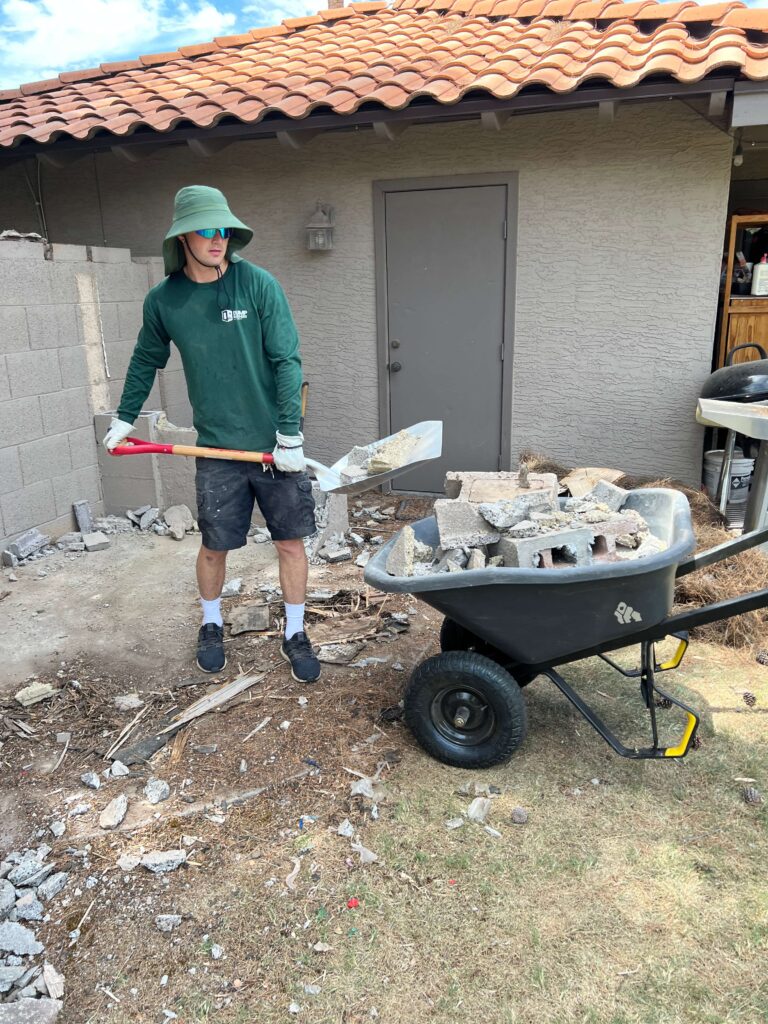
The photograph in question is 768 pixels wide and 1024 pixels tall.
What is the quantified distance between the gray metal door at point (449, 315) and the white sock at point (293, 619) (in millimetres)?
2976

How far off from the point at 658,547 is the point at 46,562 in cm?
395

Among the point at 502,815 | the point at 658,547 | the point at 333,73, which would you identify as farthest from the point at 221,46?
the point at 502,815

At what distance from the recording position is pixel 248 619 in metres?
3.92

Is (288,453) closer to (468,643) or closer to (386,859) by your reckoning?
(468,643)

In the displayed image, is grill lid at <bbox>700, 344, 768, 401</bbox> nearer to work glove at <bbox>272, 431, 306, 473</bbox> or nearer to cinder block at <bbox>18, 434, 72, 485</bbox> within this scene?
work glove at <bbox>272, 431, 306, 473</bbox>

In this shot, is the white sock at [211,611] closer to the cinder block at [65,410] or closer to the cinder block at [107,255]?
the cinder block at [65,410]

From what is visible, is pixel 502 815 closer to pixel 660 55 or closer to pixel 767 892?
pixel 767 892

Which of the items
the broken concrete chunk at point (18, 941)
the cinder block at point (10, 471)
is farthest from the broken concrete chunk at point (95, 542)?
the broken concrete chunk at point (18, 941)

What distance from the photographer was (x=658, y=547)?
262 centimetres

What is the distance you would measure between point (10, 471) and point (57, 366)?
826 millimetres

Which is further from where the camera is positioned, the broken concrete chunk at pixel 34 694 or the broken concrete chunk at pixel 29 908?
the broken concrete chunk at pixel 34 694

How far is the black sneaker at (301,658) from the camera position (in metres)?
3.37

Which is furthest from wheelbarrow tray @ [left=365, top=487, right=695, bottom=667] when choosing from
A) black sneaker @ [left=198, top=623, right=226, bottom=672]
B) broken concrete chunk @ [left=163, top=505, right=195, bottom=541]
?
broken concrete chunk @ [left=163, top=505, right=195, bottom=541]

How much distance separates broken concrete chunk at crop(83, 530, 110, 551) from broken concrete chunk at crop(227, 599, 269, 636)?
161 centimetres
